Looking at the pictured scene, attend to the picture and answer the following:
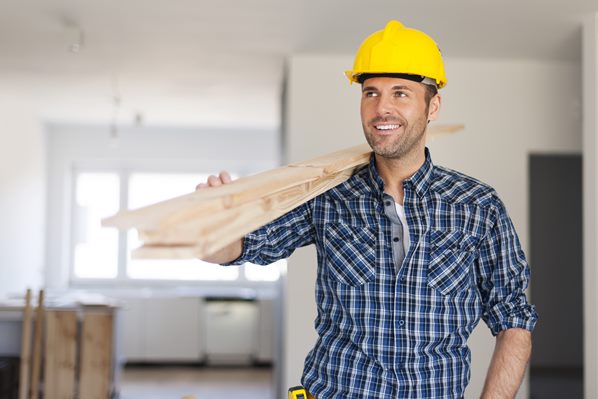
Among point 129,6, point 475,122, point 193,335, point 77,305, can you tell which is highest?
point 129,6

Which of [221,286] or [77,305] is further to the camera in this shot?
[221,286]

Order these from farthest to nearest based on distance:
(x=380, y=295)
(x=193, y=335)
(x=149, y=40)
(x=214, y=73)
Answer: (x=193, y=335), (x=214, y=73), (x=149, y=40), (x=380, y=295)

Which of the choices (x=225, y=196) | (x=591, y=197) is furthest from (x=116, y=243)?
(x=225, y=196)

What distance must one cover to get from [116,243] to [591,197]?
5.85 m

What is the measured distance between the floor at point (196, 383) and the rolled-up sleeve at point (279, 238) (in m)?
4.65

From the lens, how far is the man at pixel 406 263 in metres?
1.59

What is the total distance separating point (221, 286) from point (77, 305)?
3.02 m

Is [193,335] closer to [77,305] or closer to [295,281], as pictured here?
[77,305]

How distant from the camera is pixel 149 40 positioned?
4.74 meters

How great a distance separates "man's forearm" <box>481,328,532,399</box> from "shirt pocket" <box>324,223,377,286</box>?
336mm

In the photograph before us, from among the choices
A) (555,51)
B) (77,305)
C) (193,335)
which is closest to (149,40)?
(77,305)

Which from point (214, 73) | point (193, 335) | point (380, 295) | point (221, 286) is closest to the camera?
point (380, 295)

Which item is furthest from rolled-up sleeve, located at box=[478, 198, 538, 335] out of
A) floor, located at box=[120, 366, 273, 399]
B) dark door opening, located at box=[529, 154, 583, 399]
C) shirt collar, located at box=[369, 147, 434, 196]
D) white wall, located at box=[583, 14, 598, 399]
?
dark door opening, located at box=[529, 154, 583, 399]

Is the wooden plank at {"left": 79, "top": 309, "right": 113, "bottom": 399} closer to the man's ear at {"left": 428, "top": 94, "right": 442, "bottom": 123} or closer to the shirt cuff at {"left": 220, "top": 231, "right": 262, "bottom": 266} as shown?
the shirt cuff at {"left": 220, "top": 231, "right": 262, "bottom": 266}
